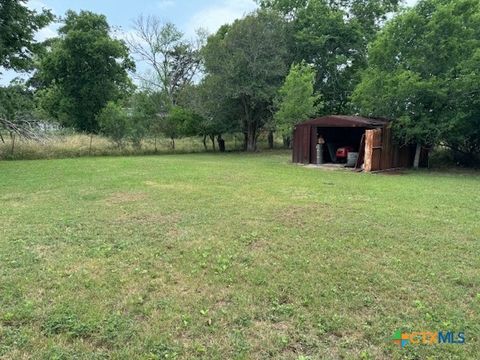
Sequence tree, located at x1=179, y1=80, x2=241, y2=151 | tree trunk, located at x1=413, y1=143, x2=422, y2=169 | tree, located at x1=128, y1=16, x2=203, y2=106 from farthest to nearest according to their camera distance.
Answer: tree, located at x1=128, y1=16, x2=203, y2=106 → tree, located at x1=179, y1=80, x2=241, y2=151 → tree trunk, located at x1=413, y1=143, x2=422, y2=169

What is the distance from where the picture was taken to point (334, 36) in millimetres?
23812

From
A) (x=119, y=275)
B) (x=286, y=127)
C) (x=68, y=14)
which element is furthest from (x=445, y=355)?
(x=68, y=14)

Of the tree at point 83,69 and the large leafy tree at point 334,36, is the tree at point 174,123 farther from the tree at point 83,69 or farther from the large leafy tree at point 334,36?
the large leafy tree at point 334,36

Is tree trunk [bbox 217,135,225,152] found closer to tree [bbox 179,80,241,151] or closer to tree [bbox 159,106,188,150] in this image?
tree [bbox 179,80,241,151]

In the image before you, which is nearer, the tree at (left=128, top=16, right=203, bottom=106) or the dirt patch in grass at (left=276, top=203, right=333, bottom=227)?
the dirt patch in grass at (left=276, top=203, right=333, bottom=227)

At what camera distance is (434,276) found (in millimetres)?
3496

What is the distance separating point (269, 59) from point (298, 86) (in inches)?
190

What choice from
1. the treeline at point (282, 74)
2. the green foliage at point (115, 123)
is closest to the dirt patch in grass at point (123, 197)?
the treeline at point (282, 74)

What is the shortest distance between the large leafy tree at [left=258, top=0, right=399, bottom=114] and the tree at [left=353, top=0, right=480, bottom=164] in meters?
9.48

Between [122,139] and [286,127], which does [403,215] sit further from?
[122,139]

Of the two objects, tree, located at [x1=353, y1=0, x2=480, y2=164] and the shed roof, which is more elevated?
tree, located at [x1=353, y1=0, x2=480, y2=164]

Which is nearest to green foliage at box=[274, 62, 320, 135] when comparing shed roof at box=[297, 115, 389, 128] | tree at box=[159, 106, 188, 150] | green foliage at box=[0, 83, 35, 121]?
shed roof at box=[297, 115, 389, 128]

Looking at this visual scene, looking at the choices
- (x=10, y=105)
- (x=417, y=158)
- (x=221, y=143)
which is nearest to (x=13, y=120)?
(x=10, y=105)

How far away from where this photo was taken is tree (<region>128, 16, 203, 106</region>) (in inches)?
1328
